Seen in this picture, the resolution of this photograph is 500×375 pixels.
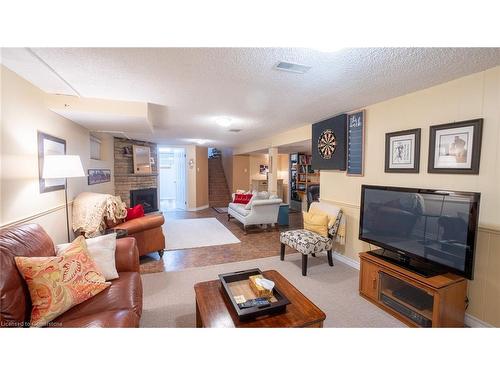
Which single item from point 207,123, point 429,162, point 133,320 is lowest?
point 133,320

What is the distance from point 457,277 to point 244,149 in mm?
6025

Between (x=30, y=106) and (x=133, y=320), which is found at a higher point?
(x=30, y=106)

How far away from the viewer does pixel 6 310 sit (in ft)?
3.59

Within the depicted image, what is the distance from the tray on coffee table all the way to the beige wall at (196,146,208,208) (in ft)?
18.9

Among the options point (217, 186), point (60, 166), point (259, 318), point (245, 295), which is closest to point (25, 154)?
point (60, 166)

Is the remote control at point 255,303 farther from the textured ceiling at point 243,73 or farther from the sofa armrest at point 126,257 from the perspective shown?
the textured ceiling at point 243,73

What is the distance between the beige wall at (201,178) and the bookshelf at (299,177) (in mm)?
3052

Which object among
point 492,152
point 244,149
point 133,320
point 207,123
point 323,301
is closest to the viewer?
point 133,320

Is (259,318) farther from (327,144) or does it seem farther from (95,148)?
(95,148)

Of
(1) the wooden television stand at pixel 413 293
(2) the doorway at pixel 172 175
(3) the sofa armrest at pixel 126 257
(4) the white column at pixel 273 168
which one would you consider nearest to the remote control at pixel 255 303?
(3) the sofa armrest at pixel 126 257

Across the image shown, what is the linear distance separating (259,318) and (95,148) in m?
4.48
